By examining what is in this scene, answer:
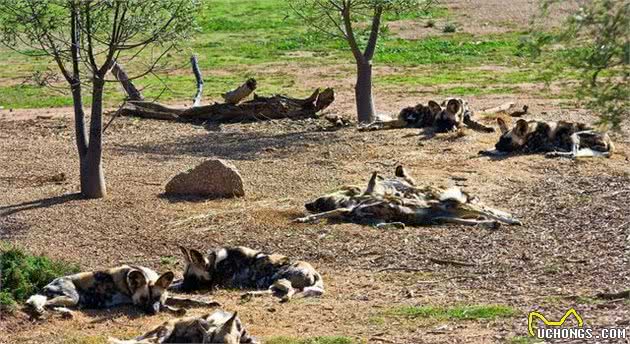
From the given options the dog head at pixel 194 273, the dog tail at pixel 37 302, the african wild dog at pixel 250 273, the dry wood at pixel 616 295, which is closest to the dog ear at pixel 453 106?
the african wild dog at pixel 250 273

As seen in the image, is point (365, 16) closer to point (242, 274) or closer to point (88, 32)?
point (88, 32)

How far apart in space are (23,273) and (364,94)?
11.2 meters

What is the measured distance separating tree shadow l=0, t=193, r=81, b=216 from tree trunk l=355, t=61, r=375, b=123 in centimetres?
703

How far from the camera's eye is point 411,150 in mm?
19531

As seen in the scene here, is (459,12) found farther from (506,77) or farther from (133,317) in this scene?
(133,317)

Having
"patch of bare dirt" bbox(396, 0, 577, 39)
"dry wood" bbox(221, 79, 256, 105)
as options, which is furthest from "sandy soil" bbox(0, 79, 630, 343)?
Answer: "patch of bare dirt" bbox(396, 0, 577, 39)

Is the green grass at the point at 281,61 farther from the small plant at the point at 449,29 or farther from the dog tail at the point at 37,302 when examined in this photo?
the dog tail at the point at 37,302

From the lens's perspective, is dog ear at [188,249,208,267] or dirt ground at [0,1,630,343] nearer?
dirt ground at [0,1,630,343]

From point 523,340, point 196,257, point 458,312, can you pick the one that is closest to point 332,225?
point 196,257

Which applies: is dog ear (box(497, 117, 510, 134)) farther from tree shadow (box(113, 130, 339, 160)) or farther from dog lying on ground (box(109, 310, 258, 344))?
dog lying on ground (box(109, 310, 258, 344))

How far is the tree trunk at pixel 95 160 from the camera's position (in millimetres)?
16219

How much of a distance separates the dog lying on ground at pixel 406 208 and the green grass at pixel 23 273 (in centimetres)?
329

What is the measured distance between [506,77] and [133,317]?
59.7 feet

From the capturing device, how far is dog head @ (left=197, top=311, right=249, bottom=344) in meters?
9.54
